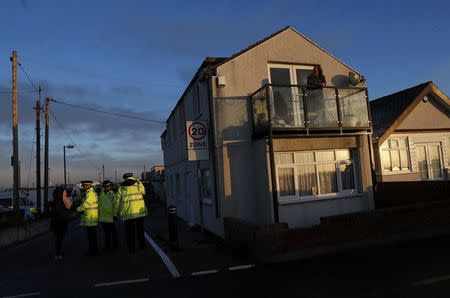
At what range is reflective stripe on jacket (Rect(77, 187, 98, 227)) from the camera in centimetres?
1090

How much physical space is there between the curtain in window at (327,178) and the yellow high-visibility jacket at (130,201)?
5.67m

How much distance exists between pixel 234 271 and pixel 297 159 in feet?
18.6

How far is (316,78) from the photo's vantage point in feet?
43.3

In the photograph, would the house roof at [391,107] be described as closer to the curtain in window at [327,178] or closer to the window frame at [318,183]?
the window frame at [318,183]

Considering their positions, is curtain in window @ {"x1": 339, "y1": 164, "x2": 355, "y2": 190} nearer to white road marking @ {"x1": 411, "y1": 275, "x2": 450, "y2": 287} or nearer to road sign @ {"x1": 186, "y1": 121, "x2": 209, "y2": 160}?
road sign @ {"x1": 186, "y1": 121, "x2": 209, "y2": 160}

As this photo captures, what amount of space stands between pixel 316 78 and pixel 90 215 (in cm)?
775

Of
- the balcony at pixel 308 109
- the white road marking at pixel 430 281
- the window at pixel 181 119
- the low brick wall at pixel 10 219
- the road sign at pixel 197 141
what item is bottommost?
the white road marking at pixel 430 281

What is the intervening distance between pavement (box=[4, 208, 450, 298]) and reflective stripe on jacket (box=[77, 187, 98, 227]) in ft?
2.99

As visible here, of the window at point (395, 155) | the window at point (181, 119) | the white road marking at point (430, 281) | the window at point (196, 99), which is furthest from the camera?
the window at point (181, 119)

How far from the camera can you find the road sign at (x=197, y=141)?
40.5ft

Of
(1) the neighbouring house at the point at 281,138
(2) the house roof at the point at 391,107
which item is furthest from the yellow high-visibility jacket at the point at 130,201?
(2) the house roof at the point at 391,107

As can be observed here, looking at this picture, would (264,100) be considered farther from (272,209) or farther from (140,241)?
(140,241)

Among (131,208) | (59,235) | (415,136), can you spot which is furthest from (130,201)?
(415,136)

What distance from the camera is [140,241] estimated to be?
441 inches
